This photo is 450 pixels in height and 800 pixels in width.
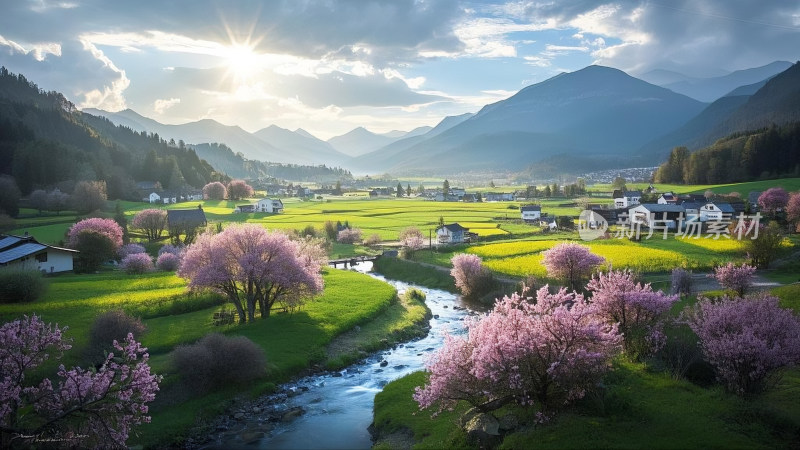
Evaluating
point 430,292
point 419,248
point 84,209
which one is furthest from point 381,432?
point 84,209

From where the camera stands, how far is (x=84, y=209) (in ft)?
352

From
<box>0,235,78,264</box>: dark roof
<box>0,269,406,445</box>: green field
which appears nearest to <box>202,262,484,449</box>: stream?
<box>0,269,406,445</box>: green field

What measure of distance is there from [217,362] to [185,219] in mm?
70346

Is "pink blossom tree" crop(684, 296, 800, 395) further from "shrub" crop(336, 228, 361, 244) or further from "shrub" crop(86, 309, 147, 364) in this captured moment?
"shrub" crop(336, 228, 361, 244)

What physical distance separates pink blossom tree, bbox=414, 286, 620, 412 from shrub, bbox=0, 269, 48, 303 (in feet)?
123

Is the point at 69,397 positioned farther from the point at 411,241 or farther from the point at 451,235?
the point at 451,235

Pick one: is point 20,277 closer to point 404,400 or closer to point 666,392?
point 404,400

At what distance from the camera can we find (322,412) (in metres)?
28.9

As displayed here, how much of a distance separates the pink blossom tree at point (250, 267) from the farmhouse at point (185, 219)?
55.4 metres

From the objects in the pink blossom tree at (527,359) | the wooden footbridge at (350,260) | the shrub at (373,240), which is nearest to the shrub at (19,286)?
the pink blossom tree at (527,359)

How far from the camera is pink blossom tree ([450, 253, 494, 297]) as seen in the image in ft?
192

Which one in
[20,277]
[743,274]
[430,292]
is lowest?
[430,292]

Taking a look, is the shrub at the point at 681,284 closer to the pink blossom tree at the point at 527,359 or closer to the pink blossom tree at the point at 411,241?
the pink blossom tree at the point at 527,359

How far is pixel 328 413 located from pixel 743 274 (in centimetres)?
3469
